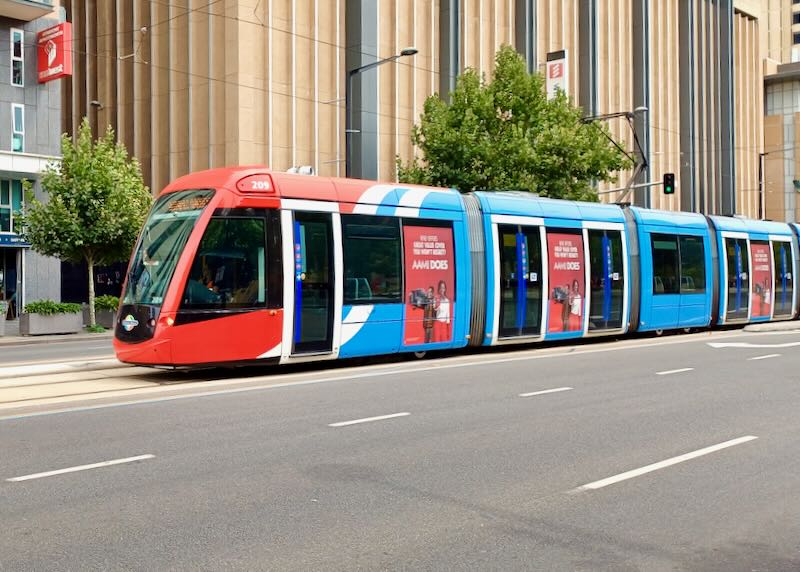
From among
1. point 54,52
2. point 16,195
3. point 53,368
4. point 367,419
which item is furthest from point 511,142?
point 367,419

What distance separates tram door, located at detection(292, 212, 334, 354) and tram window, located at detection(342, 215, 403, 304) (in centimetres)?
37

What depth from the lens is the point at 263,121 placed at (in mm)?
36562

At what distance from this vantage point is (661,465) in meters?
7.46

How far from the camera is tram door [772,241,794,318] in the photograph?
26.8m

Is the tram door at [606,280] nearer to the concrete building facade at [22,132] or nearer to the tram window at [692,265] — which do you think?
the tram window at [692,265]

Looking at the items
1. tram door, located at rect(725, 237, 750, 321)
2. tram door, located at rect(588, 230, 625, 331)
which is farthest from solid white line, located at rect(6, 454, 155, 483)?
tram door, located at rect(725, 237, 750, 321)

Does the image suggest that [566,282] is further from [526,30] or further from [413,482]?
[526,30]

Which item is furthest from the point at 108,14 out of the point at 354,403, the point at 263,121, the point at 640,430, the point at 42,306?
the point at 640,430

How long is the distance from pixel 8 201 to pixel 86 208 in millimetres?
6520

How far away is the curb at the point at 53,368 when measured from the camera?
13.8m

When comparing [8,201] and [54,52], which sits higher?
[54,52]

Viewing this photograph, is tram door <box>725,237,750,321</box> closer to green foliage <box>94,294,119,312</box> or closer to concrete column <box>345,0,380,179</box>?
concrete column <box>345,0,380,179</box>

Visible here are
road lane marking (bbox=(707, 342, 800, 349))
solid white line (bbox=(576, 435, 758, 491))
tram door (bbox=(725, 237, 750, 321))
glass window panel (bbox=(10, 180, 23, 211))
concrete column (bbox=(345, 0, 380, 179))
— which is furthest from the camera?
concrete column (bbox=(345, 0, 380, 179))

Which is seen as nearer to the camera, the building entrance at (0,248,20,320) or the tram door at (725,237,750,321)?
the tram door at (725,237,750,321)
